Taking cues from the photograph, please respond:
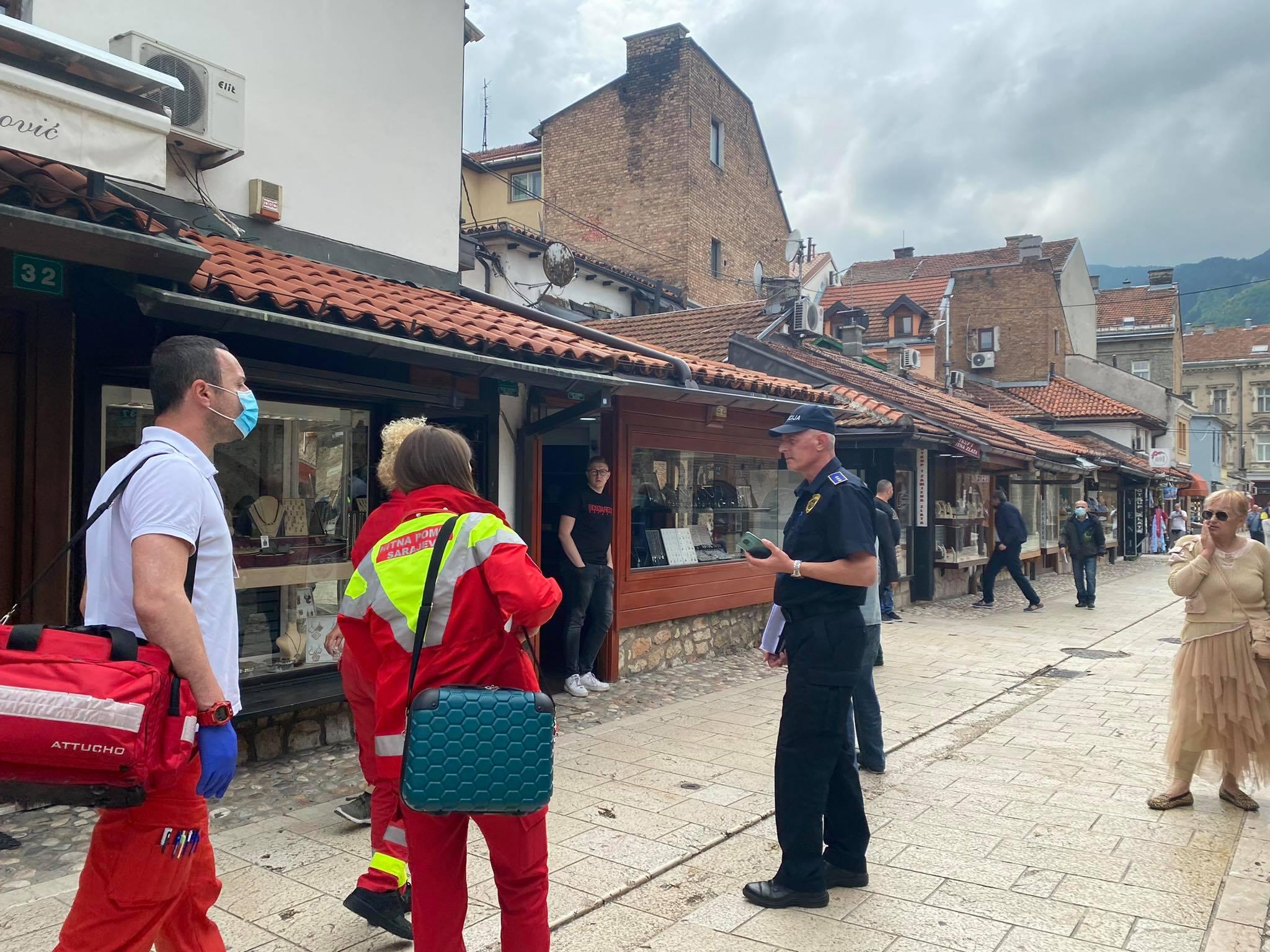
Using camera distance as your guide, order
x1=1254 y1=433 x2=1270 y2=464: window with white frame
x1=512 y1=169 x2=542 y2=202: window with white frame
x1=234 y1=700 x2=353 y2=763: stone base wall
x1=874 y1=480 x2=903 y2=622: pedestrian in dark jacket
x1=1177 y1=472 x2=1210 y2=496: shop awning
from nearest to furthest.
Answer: x1=234 y1=700 x2=353 y2=763: stone base wall, x1=874 y1=480 x2=903 y2=622: pedestrian in dark jacket, x1=512 y1=169 x2=542 y2=202: window with white frame, x1=1177 y1=472 x2=1210 y2=496: shop awning, x1=1254 y1=433 x2=1270 y2=464: window with white frame

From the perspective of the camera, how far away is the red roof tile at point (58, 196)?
381 cm

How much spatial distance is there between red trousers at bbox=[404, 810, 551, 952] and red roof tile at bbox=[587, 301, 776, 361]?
11769mm

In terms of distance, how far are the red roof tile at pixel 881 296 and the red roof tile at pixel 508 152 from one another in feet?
38.8

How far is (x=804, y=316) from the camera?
56.0 feet

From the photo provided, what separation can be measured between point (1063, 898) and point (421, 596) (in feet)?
10.1

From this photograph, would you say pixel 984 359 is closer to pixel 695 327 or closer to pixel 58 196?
pixel 695 327

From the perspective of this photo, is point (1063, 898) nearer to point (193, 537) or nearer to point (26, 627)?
point (193, 537)

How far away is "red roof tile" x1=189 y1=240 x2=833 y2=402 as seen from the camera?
485 cm

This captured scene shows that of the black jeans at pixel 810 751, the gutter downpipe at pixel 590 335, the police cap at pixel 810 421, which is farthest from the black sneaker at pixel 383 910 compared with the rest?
the gutter downpipe at pixel 590 335

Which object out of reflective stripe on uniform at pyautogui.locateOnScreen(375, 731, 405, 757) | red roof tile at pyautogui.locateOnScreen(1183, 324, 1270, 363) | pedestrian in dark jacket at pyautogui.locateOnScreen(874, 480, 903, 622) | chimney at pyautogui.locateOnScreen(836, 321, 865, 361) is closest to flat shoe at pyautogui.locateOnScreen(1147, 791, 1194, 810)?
pedestrian in dark jacket at pyautogui.locateOnScreen(874, 480, 903, 622)

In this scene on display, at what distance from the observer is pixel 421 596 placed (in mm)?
2604

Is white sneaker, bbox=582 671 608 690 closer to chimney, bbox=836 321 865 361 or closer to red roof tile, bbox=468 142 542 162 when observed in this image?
chimney, bbox=836 321 865 361

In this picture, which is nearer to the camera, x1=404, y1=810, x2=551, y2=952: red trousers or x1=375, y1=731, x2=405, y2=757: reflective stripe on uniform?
x1=404, y1=810, x2=551, y2=952: red trousers

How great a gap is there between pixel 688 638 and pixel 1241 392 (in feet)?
220
